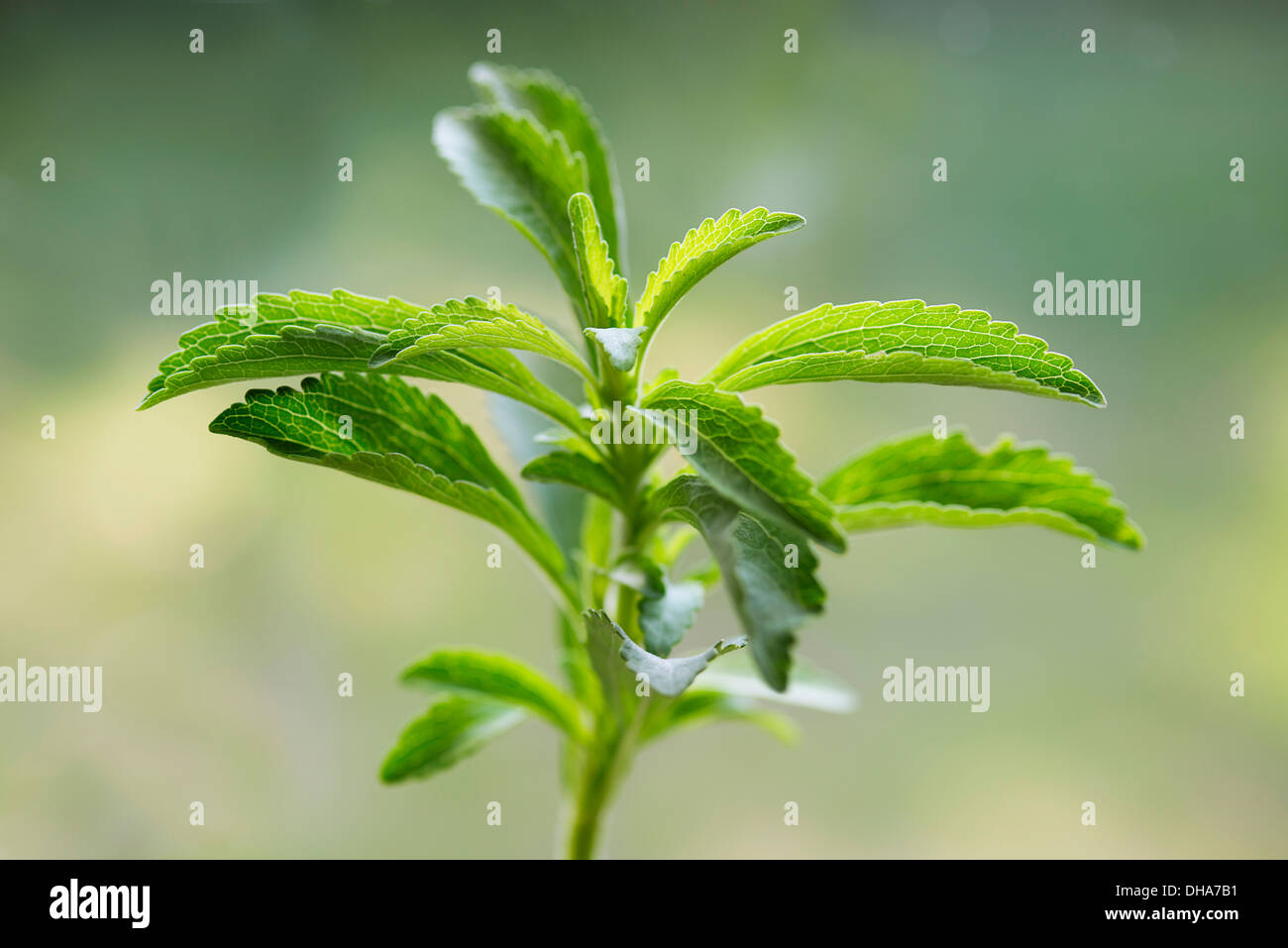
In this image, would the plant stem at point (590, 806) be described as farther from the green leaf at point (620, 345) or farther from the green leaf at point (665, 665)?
the green leaf at point (620, 345)

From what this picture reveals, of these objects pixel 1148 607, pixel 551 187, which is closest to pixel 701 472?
pixel 551 187

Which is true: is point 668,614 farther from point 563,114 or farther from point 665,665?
point 563,114

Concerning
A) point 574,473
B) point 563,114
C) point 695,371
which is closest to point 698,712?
point 574,473

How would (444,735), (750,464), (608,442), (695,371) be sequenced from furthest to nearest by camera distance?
(695,371) < (444,735) < (608,442) < (750,464)

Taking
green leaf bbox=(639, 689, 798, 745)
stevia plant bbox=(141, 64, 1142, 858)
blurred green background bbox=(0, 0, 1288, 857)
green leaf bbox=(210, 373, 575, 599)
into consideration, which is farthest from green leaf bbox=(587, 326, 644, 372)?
blurred green background bbox=(0, 0, 1288, 857)

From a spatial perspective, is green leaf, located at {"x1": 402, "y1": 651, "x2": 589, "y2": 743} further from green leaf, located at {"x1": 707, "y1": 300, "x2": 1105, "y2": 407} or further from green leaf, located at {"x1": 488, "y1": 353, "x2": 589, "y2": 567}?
green leaf, located at {"x1": 707, "y1": 300, "x2": 1105, "y2": 407}
